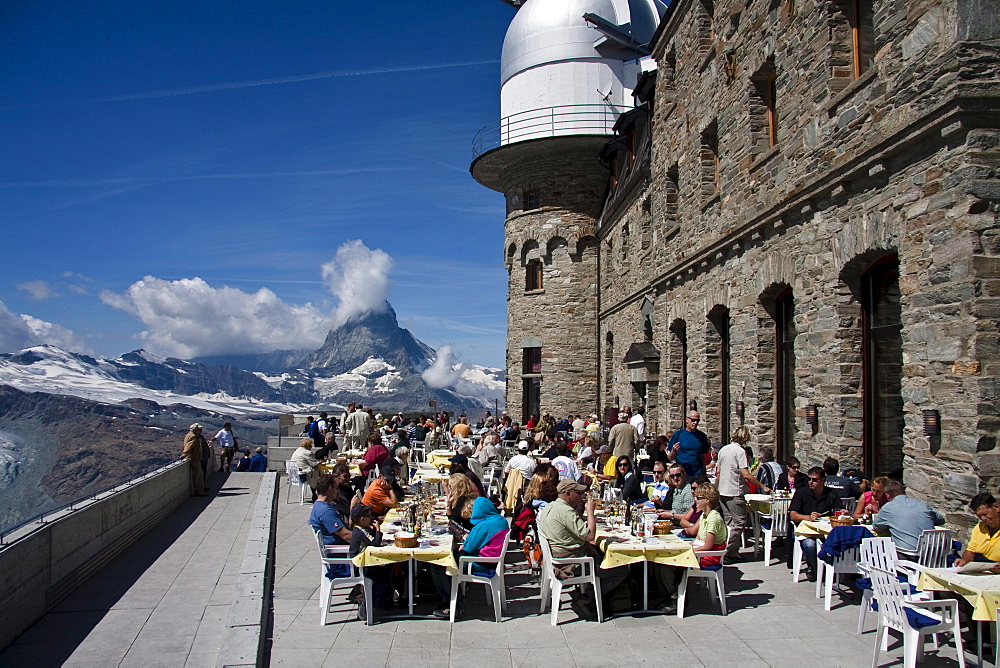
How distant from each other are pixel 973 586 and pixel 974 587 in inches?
0.8

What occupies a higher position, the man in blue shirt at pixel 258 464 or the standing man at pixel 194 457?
the standing man at pixel 194 457

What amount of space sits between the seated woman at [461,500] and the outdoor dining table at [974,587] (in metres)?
4.46

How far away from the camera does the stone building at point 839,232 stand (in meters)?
7.37

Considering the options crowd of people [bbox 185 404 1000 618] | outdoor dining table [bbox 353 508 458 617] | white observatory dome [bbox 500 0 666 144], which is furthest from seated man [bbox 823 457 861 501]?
white observatory dome [bbox 500 0 666 144]

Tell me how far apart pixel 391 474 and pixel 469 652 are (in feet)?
18.6

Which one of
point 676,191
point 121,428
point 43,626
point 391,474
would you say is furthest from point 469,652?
point 121,428

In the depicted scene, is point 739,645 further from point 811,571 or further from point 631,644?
point 811,571

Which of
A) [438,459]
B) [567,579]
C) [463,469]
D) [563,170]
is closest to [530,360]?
[563,170]

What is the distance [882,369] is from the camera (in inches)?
378

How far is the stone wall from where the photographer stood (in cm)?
734

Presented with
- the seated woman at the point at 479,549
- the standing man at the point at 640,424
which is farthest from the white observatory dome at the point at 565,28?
the seated woman at the point at 479,549

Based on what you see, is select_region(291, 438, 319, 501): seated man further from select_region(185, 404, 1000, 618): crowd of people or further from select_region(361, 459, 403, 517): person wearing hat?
select_region(361, 459, 403, 517): person wearing hat

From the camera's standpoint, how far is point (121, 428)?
120 m

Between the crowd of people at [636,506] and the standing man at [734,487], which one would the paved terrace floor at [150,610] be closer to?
the crowd of people at [636,506]
